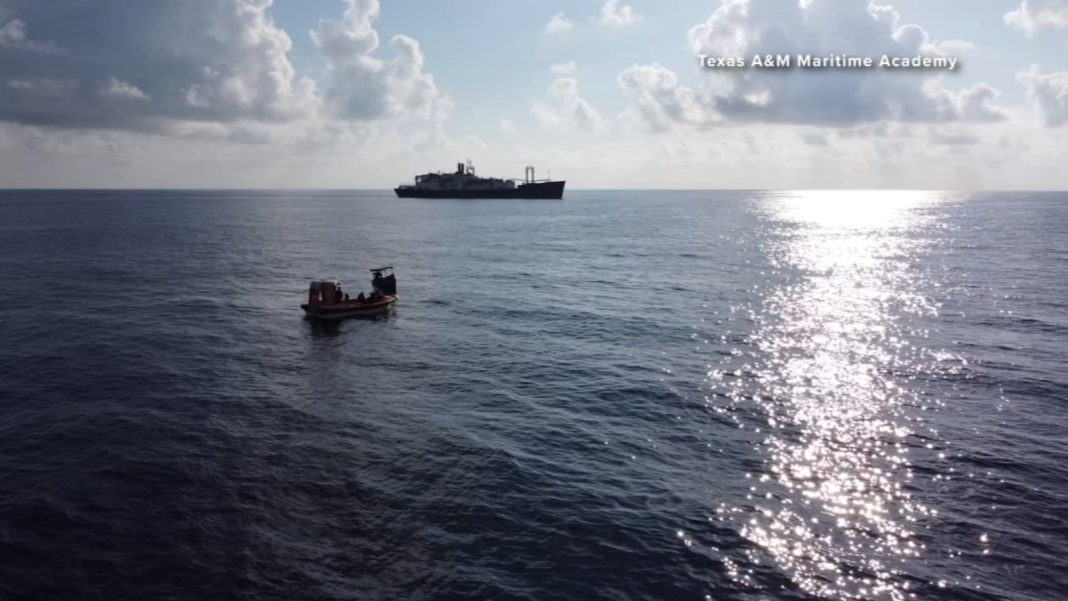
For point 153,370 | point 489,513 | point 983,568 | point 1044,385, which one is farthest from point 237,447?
point 1044,385

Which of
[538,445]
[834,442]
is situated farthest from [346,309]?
[834,442]

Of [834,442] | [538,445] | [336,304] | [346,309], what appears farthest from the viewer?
[336,304]

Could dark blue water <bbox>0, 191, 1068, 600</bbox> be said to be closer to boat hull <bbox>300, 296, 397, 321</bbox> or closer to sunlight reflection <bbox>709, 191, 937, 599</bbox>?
sunlight reflection <bbox>709, 191, 937, 599</bbox>

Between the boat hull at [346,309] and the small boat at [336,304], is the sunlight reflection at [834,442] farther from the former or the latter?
the small boat at [336,304]

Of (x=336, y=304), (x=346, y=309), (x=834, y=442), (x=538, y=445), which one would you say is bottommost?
(x=538, y=445)

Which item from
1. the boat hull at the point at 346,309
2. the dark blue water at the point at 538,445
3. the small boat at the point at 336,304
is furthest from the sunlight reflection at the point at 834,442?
the small boat at the point at 336,304

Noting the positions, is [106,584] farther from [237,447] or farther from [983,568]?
[983,568]

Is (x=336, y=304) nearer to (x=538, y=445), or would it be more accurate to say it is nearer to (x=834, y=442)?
(x=538, y=445)

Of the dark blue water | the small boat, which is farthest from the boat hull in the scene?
the dark blue water
